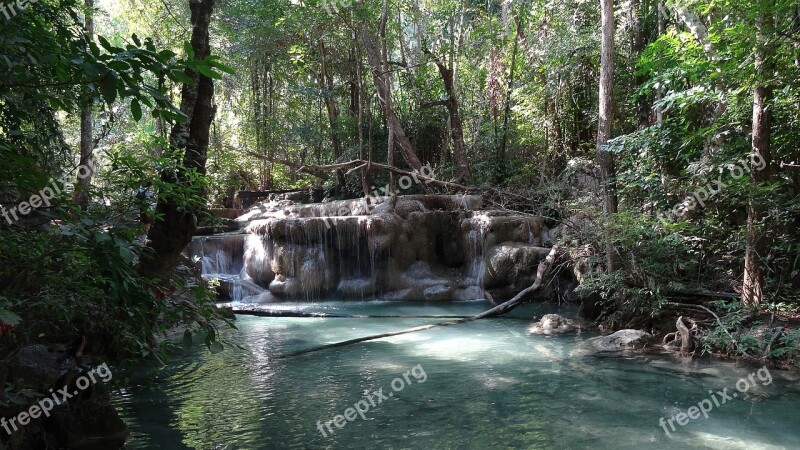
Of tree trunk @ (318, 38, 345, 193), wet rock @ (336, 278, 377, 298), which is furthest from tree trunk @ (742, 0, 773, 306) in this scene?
tree trunk @ (318, 38, 345, 193)

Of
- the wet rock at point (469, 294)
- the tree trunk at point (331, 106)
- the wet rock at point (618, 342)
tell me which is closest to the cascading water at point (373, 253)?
the wet rock at point (469, 294)

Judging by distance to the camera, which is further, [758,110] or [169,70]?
[758,110]

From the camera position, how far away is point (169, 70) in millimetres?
1808

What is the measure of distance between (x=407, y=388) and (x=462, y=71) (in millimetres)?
15831

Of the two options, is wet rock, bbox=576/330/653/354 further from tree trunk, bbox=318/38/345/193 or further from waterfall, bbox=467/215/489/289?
tree trunk, bbox=318/38/345/193

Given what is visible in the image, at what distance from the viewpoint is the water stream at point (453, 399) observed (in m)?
4.37

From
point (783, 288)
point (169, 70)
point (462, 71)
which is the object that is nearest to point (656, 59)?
point (783, 288)

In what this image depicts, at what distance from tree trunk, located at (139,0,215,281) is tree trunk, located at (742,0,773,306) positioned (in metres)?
6.05

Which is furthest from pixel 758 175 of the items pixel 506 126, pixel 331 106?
pixel 331 106

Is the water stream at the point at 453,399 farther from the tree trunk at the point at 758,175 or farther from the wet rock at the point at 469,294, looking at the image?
the wet rock at the point at 469,294

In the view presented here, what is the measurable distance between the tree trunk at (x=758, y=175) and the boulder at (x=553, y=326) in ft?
8.05

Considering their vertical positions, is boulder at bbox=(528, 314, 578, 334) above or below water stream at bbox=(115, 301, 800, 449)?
above

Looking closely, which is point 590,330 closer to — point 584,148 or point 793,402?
point 793,402

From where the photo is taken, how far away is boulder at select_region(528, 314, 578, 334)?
846 centimetres
